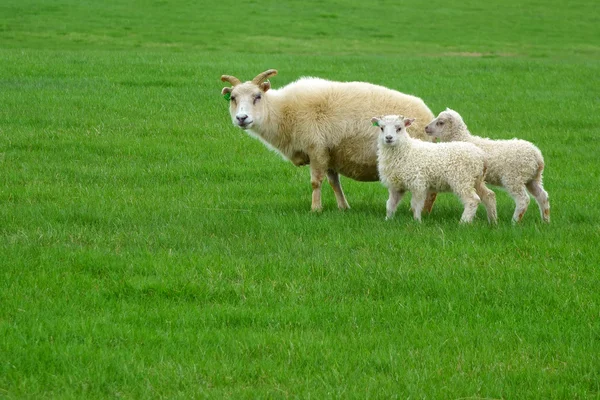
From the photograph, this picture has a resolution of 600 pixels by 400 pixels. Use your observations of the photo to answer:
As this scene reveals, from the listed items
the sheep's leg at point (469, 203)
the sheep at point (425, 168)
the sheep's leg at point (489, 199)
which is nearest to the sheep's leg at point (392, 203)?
the sheep at point (425, 168)

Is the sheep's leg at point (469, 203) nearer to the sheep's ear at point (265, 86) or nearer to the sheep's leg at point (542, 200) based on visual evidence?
the sheep's leg at point (542, 200)

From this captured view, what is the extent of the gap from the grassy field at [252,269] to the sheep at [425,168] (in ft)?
1.02

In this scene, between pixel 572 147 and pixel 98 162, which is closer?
pixel 98 162

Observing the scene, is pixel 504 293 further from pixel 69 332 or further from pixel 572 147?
pixel 572 147

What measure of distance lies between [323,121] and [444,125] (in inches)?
55.1

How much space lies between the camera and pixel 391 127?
10.0 m

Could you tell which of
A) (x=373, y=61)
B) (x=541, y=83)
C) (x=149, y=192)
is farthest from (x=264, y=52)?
(x=149, y=192)

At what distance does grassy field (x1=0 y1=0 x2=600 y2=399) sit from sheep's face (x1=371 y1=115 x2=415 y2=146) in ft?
2.85

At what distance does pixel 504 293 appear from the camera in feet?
24.6

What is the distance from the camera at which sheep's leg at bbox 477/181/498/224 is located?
9.95 m

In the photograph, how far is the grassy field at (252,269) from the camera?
19.5ft

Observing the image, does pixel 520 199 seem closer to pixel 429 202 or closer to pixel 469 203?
pixel 469 203

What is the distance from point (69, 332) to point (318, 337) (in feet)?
5.65

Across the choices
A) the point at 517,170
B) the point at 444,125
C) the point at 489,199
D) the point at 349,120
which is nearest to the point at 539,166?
the point at 517,170
